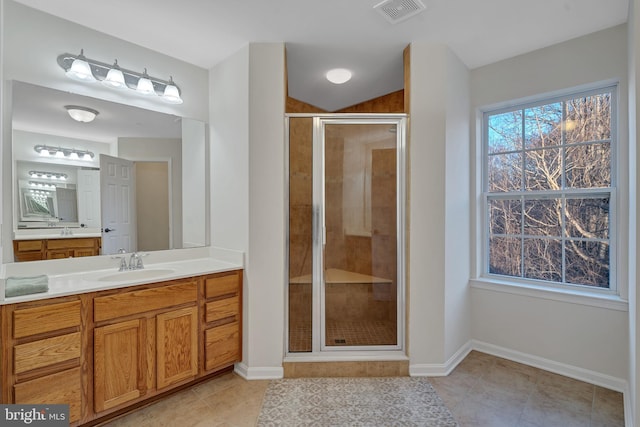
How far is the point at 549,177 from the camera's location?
255 cm

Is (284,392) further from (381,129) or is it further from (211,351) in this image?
(381,129)

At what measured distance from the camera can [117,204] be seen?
7.63 feet

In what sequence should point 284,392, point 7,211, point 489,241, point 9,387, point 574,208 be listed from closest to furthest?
point 9,387
point 7,211
point 284,392
point 574,208
point 489,241

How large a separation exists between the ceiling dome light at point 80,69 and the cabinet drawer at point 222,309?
1865 mm

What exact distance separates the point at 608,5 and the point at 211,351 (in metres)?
3.65

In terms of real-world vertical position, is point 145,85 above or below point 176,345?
above

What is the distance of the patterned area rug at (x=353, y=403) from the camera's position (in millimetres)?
1860

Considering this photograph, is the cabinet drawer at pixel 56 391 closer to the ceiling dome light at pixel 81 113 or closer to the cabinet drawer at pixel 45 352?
the cabinet drawer at pixel 45 352

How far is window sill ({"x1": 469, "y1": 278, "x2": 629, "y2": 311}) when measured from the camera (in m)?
2.16

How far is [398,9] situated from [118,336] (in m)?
2.75

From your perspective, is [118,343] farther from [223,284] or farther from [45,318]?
[223,284]

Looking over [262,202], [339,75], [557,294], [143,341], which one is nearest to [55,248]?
[143,341]

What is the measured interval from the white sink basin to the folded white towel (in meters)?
0.38

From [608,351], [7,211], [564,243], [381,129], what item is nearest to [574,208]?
[564,243]
